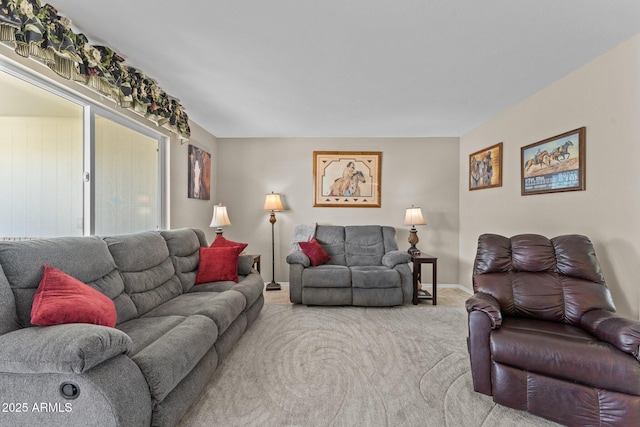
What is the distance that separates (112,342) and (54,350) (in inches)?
7.3

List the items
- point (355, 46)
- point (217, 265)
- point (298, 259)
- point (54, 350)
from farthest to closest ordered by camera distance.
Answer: point (298, 259), point (217, 265), point (355, 46), point (54, 350)

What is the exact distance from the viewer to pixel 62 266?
1.63 meters

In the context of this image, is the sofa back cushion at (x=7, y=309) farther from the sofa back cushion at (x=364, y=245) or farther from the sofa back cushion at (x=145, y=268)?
the sofa back cushion at (x=364, y=245)

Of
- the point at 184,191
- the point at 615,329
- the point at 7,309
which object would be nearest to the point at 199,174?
the point at 184,191

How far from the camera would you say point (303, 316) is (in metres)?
3.29

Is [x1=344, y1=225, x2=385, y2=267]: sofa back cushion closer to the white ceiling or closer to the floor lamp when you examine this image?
the floor lamp

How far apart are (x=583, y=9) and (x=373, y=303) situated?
315 centimetres

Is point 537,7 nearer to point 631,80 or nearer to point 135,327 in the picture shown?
point 631,80

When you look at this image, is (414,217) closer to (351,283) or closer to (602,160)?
(351,283)

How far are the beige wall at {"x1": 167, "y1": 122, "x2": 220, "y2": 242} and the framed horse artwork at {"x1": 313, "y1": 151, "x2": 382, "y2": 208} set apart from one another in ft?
5.74

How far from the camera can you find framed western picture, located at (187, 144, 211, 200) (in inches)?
155

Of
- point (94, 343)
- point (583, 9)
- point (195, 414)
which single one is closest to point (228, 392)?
point (195, 414)

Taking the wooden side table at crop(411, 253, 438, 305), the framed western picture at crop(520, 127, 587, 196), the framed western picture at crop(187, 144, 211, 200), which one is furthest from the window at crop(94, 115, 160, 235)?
the framed western picture at crop(520, 127, 587, 196)

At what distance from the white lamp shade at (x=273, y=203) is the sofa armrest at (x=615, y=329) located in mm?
3665
